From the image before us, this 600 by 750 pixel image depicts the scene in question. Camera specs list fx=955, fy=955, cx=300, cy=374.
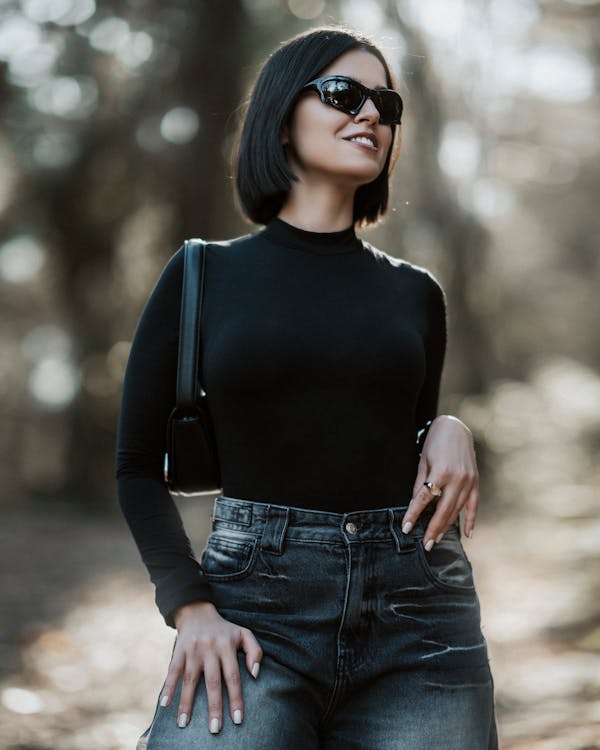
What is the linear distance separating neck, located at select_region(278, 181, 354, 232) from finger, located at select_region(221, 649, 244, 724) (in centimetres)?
98

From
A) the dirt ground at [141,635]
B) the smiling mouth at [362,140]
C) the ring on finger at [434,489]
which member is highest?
the smiling mouth at [362,140]

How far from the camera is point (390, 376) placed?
1991 mm

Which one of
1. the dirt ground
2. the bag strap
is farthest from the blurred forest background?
the bag strap

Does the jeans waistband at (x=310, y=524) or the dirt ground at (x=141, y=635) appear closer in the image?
the jeans waistband at (x=310, y=524)

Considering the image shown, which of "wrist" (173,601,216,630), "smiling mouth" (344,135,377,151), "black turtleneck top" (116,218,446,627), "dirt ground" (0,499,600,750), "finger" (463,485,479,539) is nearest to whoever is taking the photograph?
"wrist" (173,601,216,630)

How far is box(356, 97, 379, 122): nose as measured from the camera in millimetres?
2139

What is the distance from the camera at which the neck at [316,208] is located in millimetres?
2211

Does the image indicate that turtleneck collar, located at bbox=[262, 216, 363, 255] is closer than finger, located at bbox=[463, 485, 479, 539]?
No

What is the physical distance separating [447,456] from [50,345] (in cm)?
1679

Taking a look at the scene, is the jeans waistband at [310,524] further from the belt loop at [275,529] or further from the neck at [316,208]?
the neck at [316,208]

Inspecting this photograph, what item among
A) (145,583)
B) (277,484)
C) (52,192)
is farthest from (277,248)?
(52,192)

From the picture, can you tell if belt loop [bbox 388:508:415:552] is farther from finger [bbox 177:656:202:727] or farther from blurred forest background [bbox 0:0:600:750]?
blurred forest background [bbox 0:0:600:750]

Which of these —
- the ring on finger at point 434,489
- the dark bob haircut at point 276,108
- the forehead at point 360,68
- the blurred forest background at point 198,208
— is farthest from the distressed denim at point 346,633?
the blurred forest background at point 198,208

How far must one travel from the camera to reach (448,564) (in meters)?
1.96
